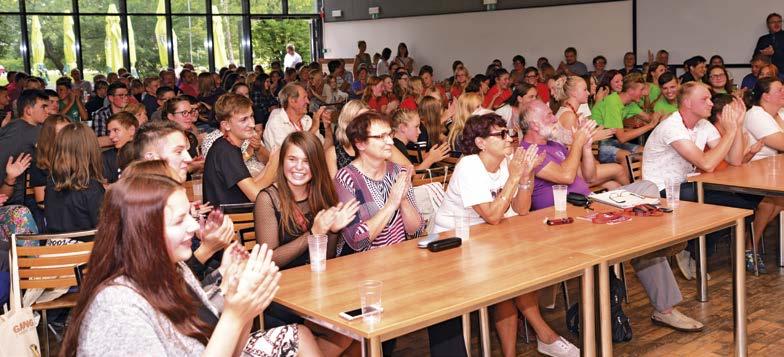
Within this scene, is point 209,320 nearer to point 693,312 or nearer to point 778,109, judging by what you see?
point 693,312

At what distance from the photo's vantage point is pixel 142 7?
1773 centimetres

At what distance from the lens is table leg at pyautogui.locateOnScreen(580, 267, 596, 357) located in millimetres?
3434

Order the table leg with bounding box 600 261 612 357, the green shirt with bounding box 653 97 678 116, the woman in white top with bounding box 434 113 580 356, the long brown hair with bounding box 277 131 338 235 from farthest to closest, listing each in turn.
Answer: the green shirt with bounding box 653 97 678 116, the woman in white top with bounding box 434 113 580 356, the long brown hair with bounding box 277 131 338 235, the table leg with bounding box 600 261 612 357

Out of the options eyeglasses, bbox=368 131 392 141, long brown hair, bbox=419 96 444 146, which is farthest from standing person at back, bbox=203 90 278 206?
long brown hair, bbox=419 96 444 146

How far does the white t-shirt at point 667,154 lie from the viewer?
555 cm

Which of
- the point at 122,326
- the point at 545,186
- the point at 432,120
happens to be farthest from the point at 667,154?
the point at 122,326

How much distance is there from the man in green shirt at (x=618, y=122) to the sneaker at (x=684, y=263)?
2.39 metres

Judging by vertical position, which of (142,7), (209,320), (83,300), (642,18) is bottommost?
(209,320)

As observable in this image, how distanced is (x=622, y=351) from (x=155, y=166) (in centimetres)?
263

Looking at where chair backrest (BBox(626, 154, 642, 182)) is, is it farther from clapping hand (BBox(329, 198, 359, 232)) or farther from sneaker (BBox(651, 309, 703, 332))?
clapping hand (BBox(329, 198, 359, 232))

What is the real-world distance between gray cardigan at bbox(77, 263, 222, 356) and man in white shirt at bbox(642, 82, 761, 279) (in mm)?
4041

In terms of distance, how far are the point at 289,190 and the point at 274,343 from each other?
950 mm

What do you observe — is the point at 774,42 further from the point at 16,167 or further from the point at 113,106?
the point at 16,167

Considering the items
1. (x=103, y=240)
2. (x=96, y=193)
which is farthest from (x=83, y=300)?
(x=96, y=193)
